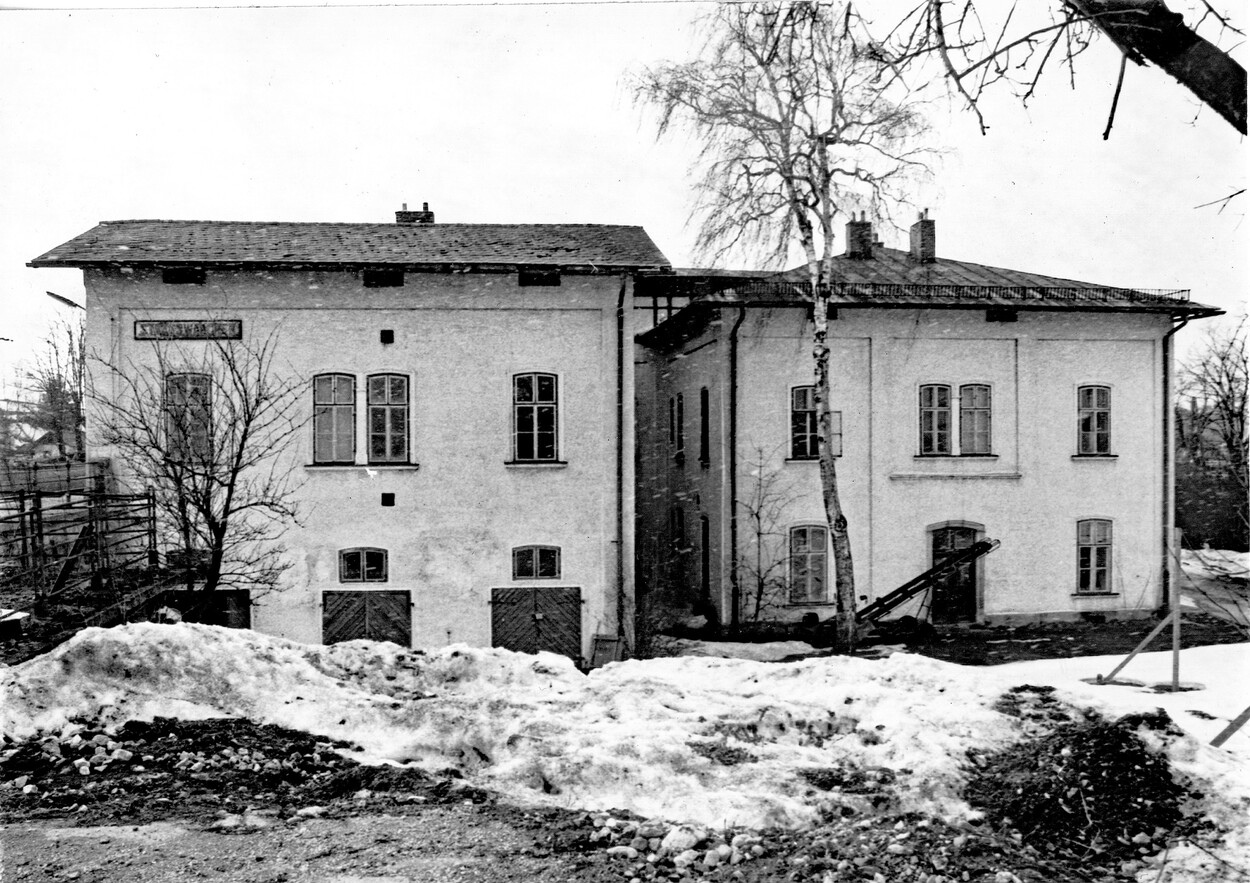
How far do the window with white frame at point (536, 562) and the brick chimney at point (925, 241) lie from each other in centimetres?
1042

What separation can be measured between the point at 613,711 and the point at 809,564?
448 inches

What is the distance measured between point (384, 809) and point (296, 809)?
500 millimetres

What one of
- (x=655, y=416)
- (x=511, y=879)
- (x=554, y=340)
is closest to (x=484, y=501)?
(x=554, y=340)

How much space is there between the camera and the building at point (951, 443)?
18.2 m

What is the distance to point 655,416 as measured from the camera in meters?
23.2

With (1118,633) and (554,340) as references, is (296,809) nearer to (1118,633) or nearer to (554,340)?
(554,340)

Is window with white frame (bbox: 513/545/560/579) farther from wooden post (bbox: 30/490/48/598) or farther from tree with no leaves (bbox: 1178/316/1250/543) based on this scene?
tree with no leaves (bbox: 1178/316/1250/543)

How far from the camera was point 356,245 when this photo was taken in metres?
15.6

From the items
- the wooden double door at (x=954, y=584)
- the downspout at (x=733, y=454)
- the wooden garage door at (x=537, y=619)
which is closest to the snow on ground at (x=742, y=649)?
the wooden garage door at (x=537, y=619)

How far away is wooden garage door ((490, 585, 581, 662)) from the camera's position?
1528cm

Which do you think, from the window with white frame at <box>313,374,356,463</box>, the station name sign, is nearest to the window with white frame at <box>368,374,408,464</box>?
the window with white frame at <box>313,374,356,463</box>

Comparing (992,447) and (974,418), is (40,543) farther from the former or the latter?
(992,447)

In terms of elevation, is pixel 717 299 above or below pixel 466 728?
above

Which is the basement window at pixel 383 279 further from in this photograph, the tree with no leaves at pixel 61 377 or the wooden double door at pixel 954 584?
the wooden double door at pixel 954 584
